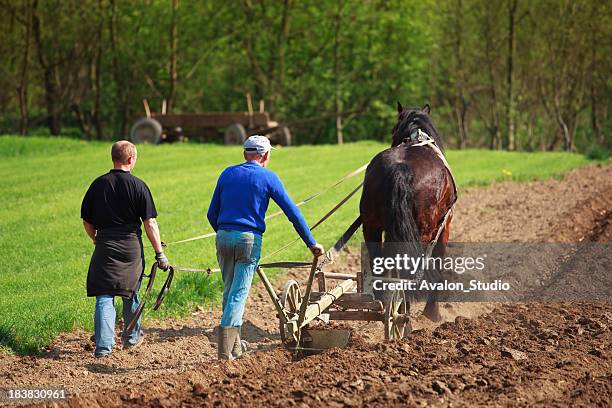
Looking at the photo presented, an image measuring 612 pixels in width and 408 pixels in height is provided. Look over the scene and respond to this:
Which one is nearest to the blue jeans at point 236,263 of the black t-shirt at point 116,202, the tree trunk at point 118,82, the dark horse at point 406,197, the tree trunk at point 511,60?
the black t-shirt at point 116,202

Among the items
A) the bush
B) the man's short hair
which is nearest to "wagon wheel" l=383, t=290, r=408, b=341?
the man's short hair

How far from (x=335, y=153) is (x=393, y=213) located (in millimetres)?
20639

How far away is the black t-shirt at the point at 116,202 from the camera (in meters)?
8.24

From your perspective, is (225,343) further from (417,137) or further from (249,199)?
(417,137)

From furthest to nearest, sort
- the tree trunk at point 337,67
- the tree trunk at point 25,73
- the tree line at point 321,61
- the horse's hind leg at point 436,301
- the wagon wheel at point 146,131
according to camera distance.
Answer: the tree trunk at point 337,67 → the tree line at point 321,61 → the tree trunk at point 25,73 → the wagon wheel at point 146,131 → the horse's hind leg at point 436,301

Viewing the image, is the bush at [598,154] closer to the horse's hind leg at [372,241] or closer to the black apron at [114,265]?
the horse's hind leg at [372,241]

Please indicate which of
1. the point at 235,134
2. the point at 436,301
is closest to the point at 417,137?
the point at 436,301

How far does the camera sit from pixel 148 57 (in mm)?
40812

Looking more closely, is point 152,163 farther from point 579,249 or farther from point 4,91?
point 4,91

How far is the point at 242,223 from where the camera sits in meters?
7.62

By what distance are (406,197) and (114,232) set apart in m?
2.72

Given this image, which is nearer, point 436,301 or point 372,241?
point 372,241

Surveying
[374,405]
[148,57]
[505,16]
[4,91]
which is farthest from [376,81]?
[374,405]

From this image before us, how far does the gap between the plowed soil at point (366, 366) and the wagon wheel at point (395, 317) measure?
0.64 feet
